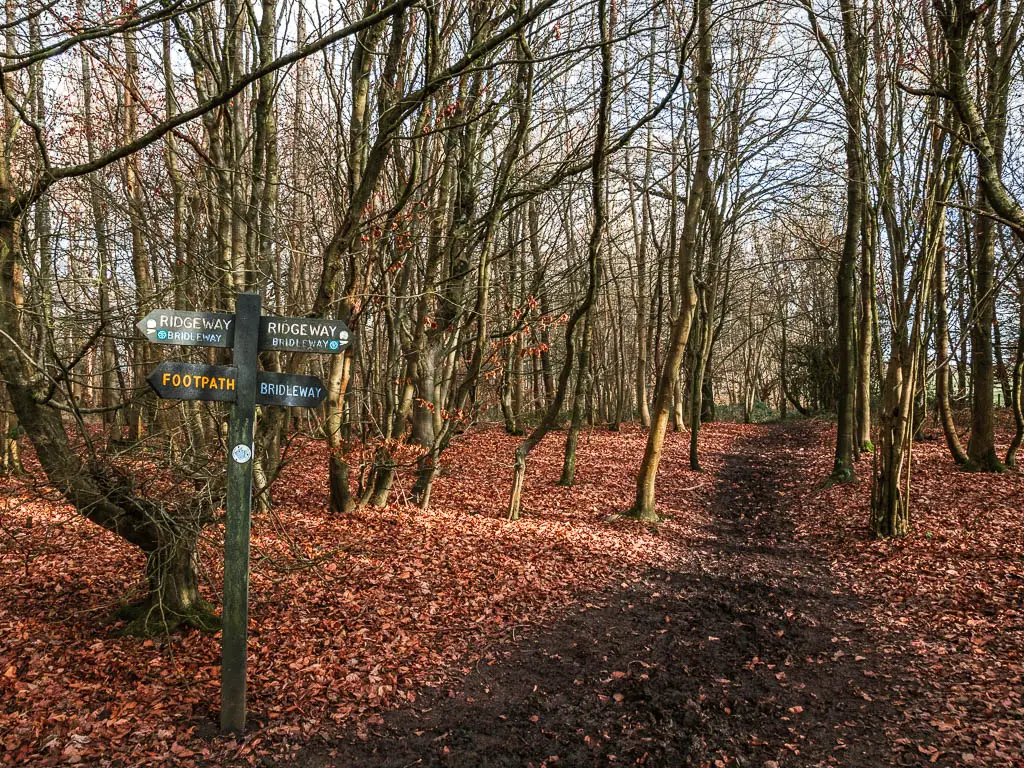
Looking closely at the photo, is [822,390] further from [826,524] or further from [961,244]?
[826,524]

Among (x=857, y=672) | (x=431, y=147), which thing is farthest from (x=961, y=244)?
(x=857, y=672)

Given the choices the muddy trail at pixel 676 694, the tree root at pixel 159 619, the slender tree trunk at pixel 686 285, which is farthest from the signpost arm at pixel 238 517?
the slender tree trunk at pixel 686 285

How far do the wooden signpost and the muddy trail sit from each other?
0.76 metres

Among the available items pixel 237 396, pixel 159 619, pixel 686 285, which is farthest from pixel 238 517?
pixel 686 285

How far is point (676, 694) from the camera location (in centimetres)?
507

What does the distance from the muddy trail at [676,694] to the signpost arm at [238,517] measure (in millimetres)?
659

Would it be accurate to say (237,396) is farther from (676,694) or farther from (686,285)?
(686,285)

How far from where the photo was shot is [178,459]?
512 cm

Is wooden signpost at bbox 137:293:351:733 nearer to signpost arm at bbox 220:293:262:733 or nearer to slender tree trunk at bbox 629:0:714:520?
signpost arm at bbox 220:293:262:733

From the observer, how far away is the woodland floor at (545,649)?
429cm

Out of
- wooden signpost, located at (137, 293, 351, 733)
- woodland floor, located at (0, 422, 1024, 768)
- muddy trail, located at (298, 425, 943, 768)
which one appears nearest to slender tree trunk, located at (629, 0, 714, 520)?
woodland floor, located at (0, 422, 1024, 768)

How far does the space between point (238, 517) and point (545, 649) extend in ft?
10.1

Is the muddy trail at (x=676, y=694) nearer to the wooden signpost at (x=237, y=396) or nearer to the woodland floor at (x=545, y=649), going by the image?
the woodland floor at (x=545, y=649)

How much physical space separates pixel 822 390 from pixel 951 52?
26.6 m
